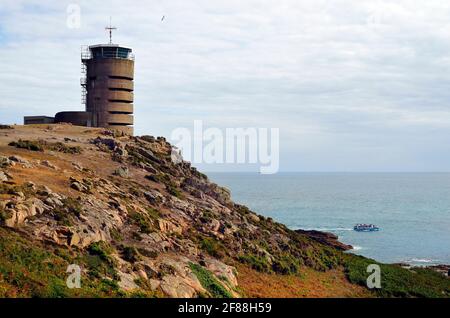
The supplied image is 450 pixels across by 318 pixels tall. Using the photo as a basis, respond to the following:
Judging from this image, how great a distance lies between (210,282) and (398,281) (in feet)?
76.4

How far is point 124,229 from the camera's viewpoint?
36.4 metres

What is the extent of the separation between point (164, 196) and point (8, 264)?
Answer: 22.4m

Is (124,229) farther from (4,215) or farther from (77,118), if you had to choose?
(77,118)

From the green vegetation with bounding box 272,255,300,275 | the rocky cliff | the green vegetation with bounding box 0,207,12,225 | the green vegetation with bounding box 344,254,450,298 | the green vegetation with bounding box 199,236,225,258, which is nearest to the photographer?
the rocky cliff

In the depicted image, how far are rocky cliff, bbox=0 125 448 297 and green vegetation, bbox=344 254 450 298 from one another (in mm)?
1450

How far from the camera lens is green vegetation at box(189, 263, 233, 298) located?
3209 cm

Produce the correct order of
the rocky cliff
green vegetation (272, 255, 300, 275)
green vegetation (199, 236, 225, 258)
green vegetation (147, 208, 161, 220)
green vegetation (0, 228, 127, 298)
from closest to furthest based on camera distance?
green vegetation (0, 228, 127, 298) → the rocky cliff → green vegetation (199, 236, 225, 258) → green vegetation (147, 208, 161, 220) → green vegetation (272, 255, 300, 275)

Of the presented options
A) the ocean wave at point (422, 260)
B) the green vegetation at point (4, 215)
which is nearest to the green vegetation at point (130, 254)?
the green vegetation at point (4, 215)

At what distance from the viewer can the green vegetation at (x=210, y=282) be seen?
32.1m

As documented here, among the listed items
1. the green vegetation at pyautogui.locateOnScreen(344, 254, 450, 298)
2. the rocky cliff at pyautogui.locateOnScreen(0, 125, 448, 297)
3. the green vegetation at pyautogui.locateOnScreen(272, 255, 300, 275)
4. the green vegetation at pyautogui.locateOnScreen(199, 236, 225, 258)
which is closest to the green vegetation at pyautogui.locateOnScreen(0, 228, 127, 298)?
the rocky cliff at pyautogui.locateOnScreen(0, 125, 448, 297)

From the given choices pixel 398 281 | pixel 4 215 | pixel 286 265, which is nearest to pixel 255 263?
pixel 286 265

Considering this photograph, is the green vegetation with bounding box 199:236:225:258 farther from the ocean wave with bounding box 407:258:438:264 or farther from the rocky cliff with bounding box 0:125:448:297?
the ocean wave with bounding box 407:258:438:264
